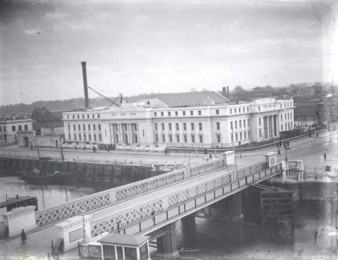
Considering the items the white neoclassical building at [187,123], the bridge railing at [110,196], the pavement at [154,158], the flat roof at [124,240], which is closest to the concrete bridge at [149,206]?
the bridge railing at [110,196]

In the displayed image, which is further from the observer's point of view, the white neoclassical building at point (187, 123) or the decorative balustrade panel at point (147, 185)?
the white neoclassical building at point (187, 123)

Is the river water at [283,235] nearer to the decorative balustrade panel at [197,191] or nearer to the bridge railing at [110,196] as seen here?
the decorative balustrade panel at [197,191]

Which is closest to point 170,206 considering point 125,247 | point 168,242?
point 168,242

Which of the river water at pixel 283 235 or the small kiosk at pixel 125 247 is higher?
the small kiosk at pixel 125 247

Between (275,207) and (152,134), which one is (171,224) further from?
(152,134)

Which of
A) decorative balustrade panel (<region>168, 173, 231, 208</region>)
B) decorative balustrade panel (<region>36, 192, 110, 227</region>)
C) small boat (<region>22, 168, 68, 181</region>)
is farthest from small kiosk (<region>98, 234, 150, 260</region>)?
small boat (<region>22, 168, 68, 181</region>)

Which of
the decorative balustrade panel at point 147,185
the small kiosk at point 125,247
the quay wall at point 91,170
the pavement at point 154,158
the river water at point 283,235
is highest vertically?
the small kiosk at point 125,247

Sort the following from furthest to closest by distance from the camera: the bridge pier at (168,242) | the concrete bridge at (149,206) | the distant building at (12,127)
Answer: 1. the distant building at (12,127)
2. the bridge pier at (168,242)
3. the concrete bridge at (149,206)

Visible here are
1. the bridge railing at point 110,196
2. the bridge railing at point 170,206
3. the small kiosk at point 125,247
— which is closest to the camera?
the small kiosk at point 125,247
